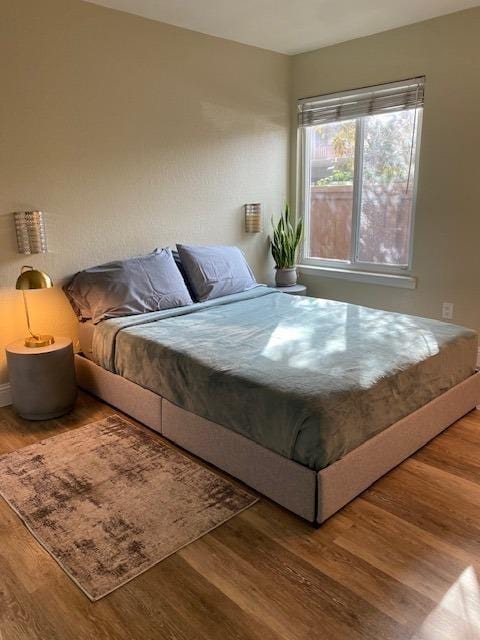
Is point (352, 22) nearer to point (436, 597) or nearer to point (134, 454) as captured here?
point (134, 454)

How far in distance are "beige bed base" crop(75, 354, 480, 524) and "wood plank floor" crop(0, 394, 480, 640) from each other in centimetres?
10

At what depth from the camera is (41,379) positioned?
2.98m

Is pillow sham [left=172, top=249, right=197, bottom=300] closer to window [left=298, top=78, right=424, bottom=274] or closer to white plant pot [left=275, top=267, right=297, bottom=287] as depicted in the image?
white plant pot [left=275, top=267, right=297, bottom=287]

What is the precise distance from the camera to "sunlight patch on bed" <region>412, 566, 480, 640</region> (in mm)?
1580

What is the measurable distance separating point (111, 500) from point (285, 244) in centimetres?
304

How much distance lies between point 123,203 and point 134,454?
6.36ft

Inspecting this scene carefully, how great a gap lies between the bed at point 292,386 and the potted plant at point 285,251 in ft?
4.01

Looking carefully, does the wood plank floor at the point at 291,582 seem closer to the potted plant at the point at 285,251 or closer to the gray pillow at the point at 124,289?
the gray pillow at the point at 124,289

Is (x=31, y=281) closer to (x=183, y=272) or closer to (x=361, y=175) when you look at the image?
(x=183, y=272)

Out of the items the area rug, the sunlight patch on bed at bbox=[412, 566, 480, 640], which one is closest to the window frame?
the area rug

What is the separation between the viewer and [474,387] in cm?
306

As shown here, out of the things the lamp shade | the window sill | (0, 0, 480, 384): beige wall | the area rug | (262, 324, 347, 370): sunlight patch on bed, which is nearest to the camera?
the area rug

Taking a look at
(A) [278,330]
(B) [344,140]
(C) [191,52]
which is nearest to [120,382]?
(A) [278,330]

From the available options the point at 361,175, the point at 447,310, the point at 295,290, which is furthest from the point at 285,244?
the point at 447,310
